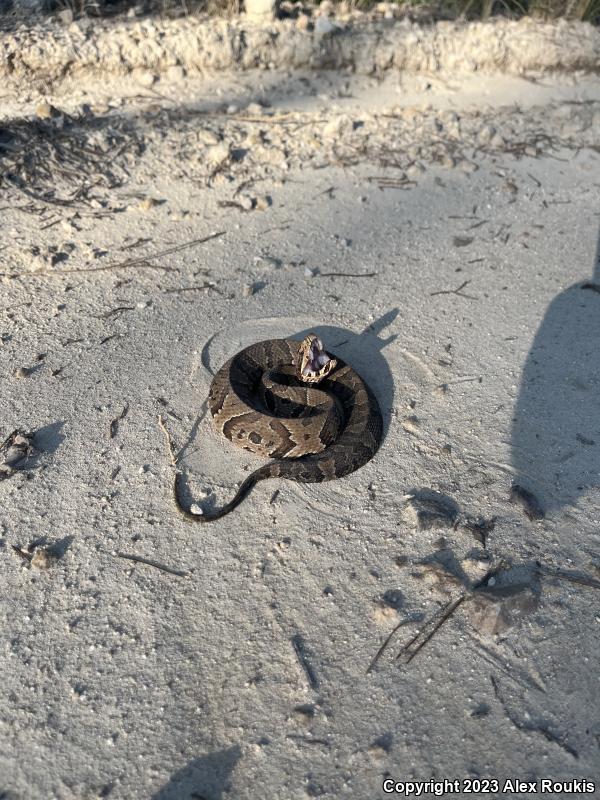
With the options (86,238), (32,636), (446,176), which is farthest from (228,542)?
(446,176)

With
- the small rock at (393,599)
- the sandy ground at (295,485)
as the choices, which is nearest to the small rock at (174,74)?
the sandy ground at (295,485)

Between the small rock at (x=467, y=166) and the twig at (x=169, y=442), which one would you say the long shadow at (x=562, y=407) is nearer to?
the small rock at (x=467, y=166)

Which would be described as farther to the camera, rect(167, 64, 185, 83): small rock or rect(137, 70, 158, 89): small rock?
rect(167, 64, 185, 83): small rock

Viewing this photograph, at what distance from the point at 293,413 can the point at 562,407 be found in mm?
1928

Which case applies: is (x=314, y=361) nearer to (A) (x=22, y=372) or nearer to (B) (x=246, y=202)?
(A) (x=22, y=372)

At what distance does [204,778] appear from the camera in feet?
9.74

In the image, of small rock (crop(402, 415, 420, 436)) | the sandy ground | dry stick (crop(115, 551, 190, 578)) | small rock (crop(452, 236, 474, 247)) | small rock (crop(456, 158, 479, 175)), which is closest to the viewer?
the sandy ground

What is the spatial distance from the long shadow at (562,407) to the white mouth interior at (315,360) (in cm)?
139

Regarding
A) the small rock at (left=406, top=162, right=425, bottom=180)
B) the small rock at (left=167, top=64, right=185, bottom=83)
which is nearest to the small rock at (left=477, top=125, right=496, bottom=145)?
the small rock at (left=406, top=162, right=425, bottom=180)

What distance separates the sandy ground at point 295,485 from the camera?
3125 mm

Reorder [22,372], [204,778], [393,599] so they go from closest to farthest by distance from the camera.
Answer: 1. [204,778]
2. [393,599]
3. [22,372]

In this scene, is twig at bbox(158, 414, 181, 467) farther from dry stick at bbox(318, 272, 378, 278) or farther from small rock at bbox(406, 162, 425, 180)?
small rock at bbox(406, 162, 425, 180)

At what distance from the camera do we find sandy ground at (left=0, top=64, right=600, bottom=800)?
10.3 ft

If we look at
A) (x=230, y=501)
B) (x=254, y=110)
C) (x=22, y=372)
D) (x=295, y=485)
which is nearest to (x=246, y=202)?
(x=254, y=110)
